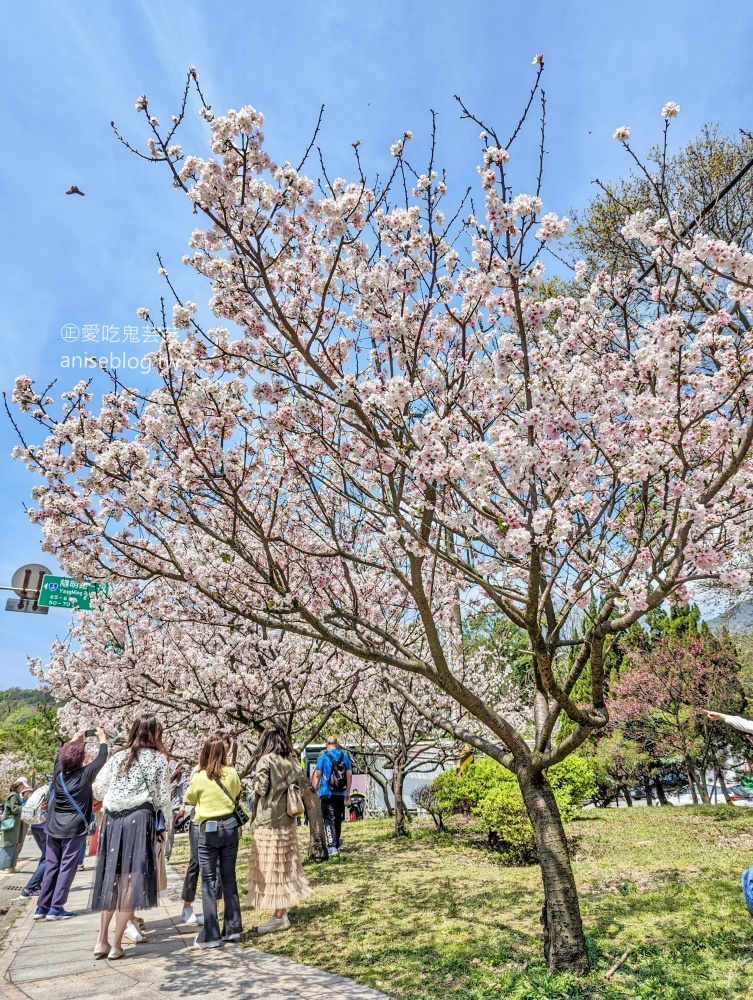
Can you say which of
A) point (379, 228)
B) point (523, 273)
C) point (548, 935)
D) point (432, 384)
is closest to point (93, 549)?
point (432, 384)

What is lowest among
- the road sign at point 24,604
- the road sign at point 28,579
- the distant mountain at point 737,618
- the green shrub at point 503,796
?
the green shrub at point 503,796

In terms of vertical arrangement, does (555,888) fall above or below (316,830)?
below

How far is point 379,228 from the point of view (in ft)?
16.1

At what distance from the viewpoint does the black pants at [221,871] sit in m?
5.06

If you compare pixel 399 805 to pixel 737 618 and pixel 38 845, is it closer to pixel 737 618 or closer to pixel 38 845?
pixel 38 845

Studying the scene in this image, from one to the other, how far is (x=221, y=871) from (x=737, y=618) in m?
14.2

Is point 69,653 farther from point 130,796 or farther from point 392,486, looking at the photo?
point 392,486

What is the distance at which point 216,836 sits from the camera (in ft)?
17.1

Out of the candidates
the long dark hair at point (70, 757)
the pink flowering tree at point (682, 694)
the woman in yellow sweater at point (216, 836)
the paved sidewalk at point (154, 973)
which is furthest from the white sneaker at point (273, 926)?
the pink flowering tree at point (682, 694)

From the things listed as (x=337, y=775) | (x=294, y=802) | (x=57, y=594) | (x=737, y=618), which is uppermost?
(x=57, y=594)

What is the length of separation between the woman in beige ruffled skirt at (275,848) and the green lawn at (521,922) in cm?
23

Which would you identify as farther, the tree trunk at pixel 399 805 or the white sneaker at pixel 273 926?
the tree trunk at pixel 399 805

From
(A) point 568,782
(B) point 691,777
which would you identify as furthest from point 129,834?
(B) point 691,777

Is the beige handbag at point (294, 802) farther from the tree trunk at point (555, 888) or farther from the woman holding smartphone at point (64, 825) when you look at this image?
the tree trunk at point (555, 888)
